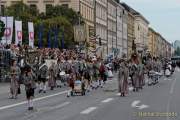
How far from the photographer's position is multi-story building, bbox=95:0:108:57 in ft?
393

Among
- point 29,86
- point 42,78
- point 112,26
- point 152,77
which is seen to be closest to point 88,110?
point 29,86

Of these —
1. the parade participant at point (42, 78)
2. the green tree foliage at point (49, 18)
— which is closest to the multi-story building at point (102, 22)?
the green tree foliage at point (49, 18)

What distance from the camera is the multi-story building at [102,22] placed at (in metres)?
120

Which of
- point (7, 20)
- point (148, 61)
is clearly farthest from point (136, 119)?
point (7, 20)

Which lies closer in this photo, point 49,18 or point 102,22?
point 49,18

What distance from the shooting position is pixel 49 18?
3386 inches

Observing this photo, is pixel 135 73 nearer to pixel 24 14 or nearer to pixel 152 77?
pixel 152 77

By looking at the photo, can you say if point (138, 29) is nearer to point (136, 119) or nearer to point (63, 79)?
point (63, 79)

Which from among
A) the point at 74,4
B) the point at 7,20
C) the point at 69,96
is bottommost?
the point at 69,96

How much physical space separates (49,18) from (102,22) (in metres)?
41.3

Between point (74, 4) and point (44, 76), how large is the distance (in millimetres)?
63768

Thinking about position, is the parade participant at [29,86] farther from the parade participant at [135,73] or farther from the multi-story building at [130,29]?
the multi-story building at [130,29]

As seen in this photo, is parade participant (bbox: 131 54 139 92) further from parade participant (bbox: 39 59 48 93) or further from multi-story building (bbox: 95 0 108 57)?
multi-story building (bbox: 95 0 108 57)

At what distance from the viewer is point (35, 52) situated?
42.8 meters
